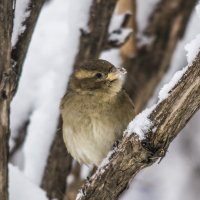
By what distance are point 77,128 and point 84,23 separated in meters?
0.95

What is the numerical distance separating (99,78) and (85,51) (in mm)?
735

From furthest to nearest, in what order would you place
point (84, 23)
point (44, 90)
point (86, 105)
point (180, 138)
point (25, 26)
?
point (180, 138) → point (44, 90) → point (84, 23) → point (86, 105) → point (25, 26)

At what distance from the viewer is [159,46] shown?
5.66 metres

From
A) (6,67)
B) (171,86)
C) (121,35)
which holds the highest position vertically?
(171,86)

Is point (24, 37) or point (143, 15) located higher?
point (24, 37)

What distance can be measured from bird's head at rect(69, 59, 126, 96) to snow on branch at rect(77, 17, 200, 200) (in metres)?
0.78

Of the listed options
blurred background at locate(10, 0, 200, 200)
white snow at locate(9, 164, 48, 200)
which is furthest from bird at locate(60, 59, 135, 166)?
blurred background at locate(10, 0, 200, 200)

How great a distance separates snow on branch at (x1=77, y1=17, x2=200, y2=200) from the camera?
307cm

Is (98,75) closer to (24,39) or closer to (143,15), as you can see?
(24,39)

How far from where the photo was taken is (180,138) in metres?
6.94

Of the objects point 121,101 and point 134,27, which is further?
point 134,27

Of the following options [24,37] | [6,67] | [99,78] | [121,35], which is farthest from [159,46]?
[6,67]

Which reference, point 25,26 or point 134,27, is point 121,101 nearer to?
point 25,26

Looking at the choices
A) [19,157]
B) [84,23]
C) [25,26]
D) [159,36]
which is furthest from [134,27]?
[25,26]
